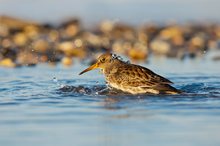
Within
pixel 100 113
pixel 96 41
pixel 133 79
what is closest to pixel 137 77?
pixel 133 79

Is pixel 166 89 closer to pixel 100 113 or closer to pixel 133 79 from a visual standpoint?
pixel 133 79

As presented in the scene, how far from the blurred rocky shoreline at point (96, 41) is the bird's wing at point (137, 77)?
11.9 ft

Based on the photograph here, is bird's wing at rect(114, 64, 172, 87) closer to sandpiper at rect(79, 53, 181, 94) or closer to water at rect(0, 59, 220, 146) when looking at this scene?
sandpiper at rect(79, 53, 181, 94)

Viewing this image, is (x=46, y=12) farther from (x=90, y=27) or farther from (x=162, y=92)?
(x=162, y=92)

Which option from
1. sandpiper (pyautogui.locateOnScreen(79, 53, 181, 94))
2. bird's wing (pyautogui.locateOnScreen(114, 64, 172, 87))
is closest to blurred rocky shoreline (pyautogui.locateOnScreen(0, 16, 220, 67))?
sandpiper (pyautogui.locateOnScreen(79, 53, 181, 94))

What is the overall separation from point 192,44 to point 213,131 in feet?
35.5

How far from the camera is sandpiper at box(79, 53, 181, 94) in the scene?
11.0 m

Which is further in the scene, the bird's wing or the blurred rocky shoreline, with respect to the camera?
the blurred rocky shoreline

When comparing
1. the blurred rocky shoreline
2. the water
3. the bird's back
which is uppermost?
the blurred rocky shoreline

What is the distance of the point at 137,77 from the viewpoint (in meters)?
11.4

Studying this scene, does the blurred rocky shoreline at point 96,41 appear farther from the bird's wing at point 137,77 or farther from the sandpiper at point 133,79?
the bird's wing at point 137,77

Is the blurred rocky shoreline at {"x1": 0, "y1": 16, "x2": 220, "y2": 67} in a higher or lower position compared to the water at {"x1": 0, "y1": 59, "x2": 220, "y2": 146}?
higher

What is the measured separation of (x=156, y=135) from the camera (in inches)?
290

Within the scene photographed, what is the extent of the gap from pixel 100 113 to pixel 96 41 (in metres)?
9.50
